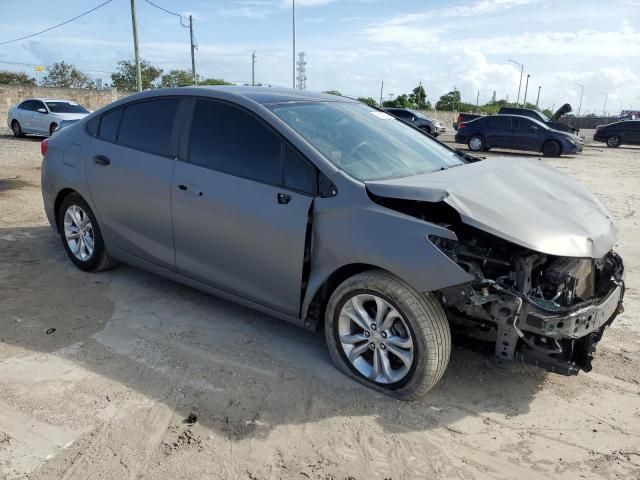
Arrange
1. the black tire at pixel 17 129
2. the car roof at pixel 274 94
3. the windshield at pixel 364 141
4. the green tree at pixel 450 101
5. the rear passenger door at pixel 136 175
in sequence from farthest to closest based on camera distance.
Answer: the green tree at pixel 450 101 < the black tire at pixel 17 129 < the rear passenger door at pixel 136 175 < the car roof at pixel 274 94 < the windshield at pixel 364 141

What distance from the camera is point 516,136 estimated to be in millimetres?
20281

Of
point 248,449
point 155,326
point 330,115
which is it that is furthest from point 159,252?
point 248,449

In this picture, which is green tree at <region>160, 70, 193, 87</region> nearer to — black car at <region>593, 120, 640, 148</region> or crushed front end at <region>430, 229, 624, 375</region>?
black car at <region>593, 120, 640, 148</region>

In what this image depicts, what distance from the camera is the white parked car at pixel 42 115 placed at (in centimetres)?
1811

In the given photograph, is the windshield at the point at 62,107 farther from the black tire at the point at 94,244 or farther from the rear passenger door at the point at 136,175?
the rear passenger door at the point at 136,175

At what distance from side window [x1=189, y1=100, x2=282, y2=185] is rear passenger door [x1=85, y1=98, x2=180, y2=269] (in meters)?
0.27

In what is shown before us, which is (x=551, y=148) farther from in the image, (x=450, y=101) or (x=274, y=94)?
(x=450, y=101)

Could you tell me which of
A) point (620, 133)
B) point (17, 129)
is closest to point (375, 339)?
point (17, 129)

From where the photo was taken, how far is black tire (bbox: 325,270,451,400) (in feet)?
9.86

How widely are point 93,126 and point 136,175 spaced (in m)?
0.94

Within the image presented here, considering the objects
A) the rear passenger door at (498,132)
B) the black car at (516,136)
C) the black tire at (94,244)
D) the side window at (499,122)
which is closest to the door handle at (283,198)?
the black tire at (94,244)

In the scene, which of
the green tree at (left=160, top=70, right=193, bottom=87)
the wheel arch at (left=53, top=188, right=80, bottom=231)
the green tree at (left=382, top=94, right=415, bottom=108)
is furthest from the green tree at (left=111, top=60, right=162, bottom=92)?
the wheel arch at (left=53, top=188, right=80, bottom=231)

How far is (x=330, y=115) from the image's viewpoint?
3.97m

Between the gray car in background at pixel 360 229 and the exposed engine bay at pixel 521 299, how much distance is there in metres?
0.01
